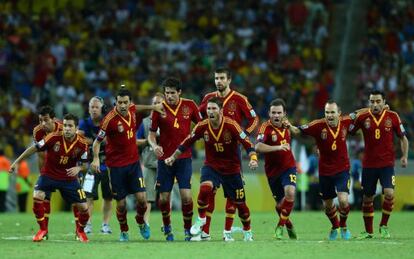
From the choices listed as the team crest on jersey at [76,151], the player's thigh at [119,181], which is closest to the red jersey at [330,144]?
the player's thigh at [119,181]

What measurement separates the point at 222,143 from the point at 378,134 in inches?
116

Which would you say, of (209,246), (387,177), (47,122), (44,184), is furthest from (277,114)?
(44,184)

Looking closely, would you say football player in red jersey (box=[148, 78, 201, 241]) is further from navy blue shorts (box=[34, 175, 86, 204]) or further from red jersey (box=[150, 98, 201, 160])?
navy blue shorts (box=[34, 175, 86, 204])

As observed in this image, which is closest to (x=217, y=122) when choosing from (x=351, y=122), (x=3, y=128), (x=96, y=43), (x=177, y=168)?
(x=177, y=168)

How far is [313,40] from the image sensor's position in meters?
38.4

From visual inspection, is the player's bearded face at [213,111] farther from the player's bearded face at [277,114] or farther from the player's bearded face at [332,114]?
the player's bearded face at [332,114]

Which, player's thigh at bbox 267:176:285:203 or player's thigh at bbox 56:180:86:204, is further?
player's thigh at bbox 267:176:285:203

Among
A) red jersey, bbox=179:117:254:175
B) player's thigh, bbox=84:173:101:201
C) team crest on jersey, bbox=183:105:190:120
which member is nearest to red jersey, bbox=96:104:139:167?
team crest on jersey, bbox=183:105:190:120

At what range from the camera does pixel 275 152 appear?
20.0 metres

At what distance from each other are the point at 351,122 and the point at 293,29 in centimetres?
1829

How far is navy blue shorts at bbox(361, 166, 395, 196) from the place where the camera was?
67.9 ft

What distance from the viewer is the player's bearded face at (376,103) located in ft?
67.9

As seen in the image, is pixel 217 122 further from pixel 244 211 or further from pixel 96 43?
pixel 96 43

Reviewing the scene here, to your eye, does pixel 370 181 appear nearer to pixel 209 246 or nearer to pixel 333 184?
pixel 333 184
